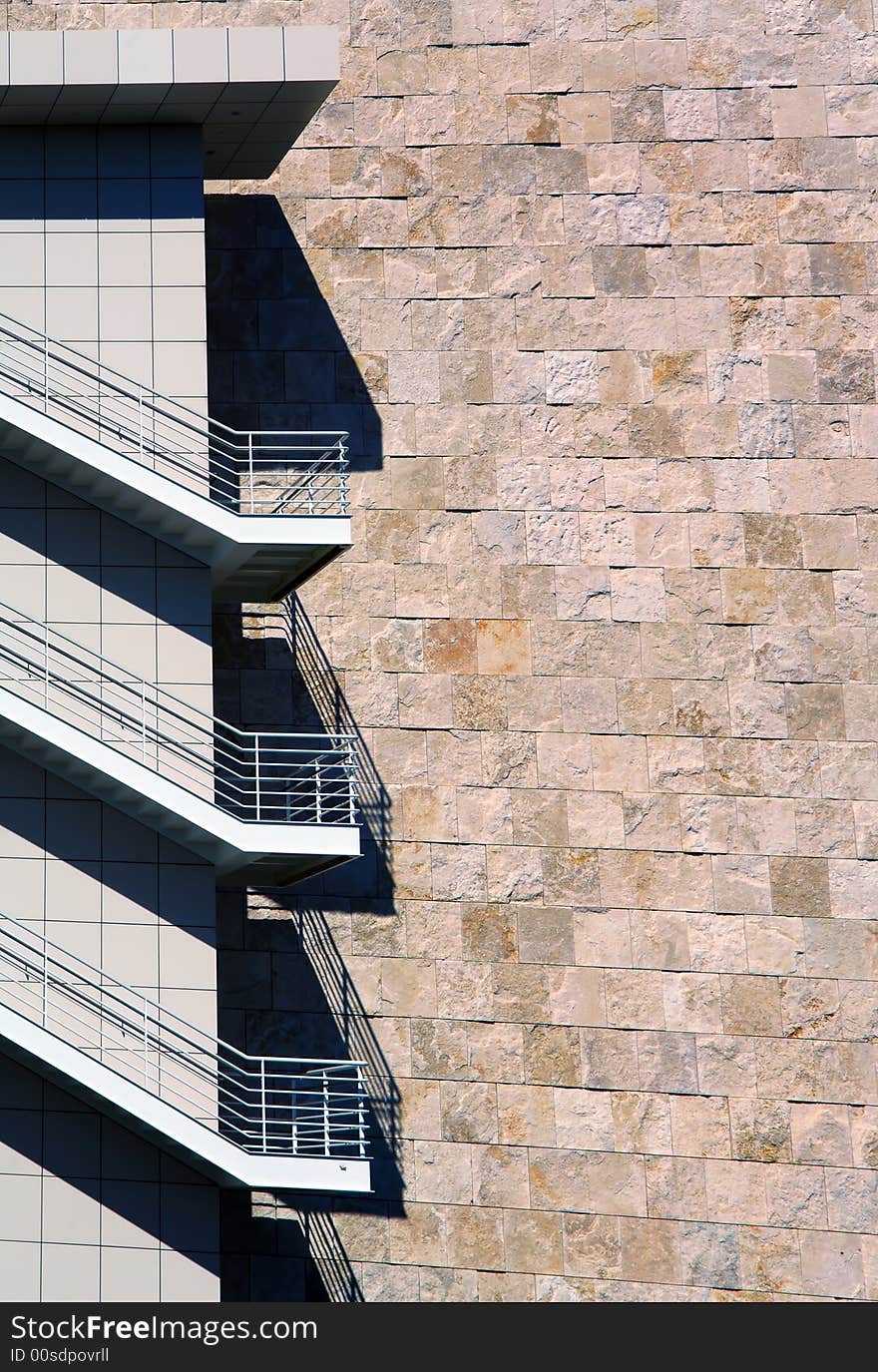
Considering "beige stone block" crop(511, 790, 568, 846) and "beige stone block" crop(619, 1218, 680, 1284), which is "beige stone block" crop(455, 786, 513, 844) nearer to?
"beige stone block" crop(511, 790, 568, 846)

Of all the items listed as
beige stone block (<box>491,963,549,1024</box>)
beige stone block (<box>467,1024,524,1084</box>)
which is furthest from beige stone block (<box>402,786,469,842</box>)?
beige stone block (<box>467,1024,524,1084</box>)

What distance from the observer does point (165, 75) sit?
1688 centimetres

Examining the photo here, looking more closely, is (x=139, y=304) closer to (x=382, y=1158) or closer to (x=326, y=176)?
(x=326, y=176)

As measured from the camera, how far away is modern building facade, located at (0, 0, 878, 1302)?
637 inches

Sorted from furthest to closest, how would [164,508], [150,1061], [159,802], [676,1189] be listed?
[676,1189] < [164,508] < [150,1061] < [159,802]

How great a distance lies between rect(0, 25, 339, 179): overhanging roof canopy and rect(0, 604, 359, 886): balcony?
19.5 ft

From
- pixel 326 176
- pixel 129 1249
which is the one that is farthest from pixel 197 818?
pixel 326 176

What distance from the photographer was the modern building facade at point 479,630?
637 inches

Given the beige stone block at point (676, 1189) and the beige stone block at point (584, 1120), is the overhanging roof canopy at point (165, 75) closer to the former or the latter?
the beige stone block at point (584, 1120)

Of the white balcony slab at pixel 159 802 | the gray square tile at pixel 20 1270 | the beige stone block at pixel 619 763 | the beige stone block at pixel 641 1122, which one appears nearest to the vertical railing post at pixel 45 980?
the white balcony slab at pixel 159 802

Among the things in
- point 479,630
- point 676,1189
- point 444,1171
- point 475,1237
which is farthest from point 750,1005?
point 479,630

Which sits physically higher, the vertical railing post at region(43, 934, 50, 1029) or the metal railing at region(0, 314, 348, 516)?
the metal railing at region(0, 314, 348, 516)

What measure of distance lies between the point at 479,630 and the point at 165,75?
7.59 meters

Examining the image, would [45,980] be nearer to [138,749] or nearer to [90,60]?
[138,749]
